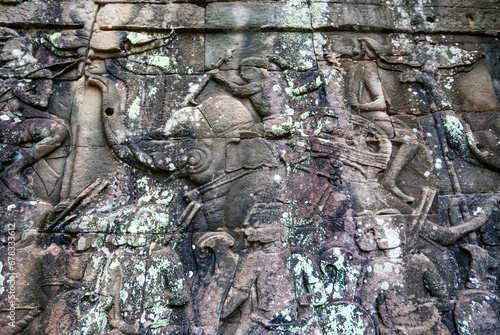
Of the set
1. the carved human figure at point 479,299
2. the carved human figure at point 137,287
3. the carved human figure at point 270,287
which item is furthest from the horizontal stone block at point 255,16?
the carved human figure at point 479,299

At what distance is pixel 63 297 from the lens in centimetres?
310

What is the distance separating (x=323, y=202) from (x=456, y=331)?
1662 millimetres

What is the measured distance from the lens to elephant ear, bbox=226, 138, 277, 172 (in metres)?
3.52

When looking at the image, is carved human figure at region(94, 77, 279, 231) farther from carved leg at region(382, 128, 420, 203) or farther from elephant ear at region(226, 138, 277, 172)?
carved leg at region(382, 128, 420, 203)

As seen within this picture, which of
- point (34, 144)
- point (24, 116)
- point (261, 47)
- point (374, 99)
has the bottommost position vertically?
point (34, 144)

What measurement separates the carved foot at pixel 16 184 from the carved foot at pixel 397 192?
3705mm

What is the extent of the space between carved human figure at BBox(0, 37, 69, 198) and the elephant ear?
5.91 feet

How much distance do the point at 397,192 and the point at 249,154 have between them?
160 cm

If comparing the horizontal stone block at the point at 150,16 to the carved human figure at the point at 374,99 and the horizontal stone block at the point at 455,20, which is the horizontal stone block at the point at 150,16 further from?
the horizontal stone block at the point at 455,20

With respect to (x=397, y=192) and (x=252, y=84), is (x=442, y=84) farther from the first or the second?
(x=252, y=84)

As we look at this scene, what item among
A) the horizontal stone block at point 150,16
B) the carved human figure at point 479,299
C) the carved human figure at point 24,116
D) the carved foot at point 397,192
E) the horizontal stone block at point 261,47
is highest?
the horizontal stone block at point 150,16

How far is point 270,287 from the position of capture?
3098mm

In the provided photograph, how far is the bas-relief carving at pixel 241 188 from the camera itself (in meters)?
3.11

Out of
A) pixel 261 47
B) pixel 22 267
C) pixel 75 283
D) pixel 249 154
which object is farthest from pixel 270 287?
pixel 261 47
